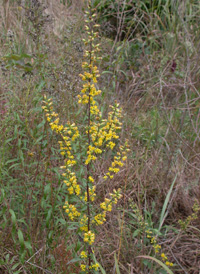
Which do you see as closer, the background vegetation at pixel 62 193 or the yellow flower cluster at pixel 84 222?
the yellow flower cluster at pixel 84 222

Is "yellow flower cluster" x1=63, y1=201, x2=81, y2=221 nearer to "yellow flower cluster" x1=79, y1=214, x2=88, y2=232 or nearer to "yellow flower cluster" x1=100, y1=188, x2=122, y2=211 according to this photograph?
"yellow flower cluster" x1=79, y1=214, x2=88, y2=232

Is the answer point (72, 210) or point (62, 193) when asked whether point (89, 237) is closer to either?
point (72, 210)

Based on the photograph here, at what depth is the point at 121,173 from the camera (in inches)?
117

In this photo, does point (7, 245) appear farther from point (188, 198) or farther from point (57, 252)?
point (188, 198)

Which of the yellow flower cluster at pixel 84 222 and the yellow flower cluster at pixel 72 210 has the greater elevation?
the yellow flower cluster at pixel 72 210

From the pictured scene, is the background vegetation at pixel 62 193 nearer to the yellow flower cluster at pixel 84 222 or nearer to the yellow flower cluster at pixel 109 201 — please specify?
the yellow flower cluster at pixel 84 222

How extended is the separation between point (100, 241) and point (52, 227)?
513 mm

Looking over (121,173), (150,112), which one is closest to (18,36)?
(150,112)

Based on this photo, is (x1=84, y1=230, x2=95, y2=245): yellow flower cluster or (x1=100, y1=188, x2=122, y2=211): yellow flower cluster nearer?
(x1=84, y1=230, x2=95, y2=245): yellow flower cluster

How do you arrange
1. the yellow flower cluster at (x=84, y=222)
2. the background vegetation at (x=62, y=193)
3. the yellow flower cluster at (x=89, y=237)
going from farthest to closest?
1. the background vegetation at (x=62, y=193)
2. the yellow flower cluster at (x=84, y=222)
3. the yellow flower cluster at (x=89, y=237)

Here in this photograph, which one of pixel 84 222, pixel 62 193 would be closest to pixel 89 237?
pixel 84 222

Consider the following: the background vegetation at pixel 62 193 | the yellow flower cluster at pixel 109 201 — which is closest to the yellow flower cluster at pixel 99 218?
the yellow flower cluster at pixel 109 201

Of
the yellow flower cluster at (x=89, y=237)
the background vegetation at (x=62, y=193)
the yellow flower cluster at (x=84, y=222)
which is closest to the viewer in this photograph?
the yellow flower cluster at (x=89, y=237)

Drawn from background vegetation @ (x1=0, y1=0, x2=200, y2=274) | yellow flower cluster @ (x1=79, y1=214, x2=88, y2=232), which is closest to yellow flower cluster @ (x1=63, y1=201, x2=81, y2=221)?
yellow flower cluster @ (x1=79, y1=214, x2=88, y2=232)
